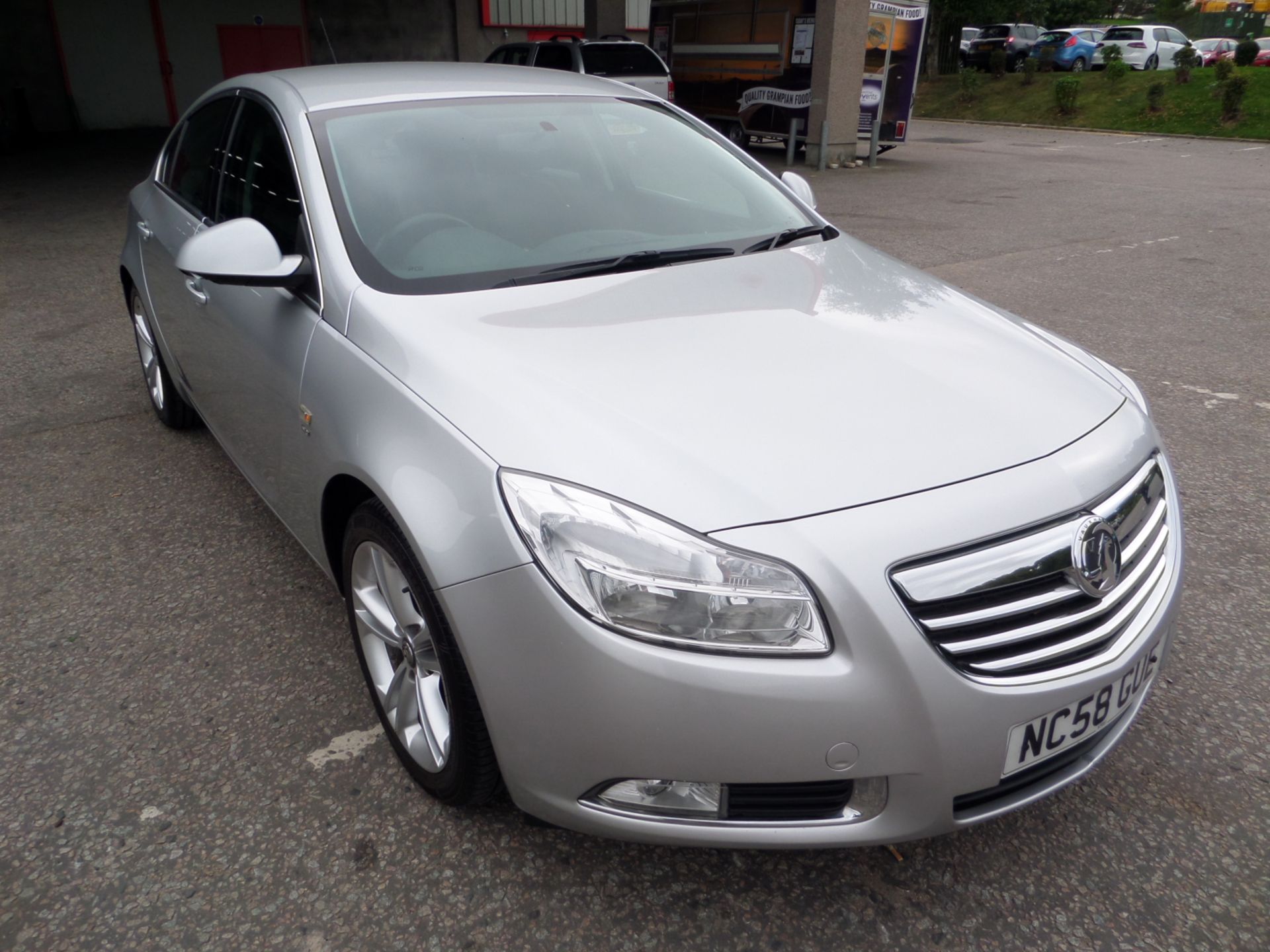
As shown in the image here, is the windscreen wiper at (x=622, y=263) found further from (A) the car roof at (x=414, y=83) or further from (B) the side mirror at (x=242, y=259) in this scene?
(A) the car roof at (x=414, y=83)

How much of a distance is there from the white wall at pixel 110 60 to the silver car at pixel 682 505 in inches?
786

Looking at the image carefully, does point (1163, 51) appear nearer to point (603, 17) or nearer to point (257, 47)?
point (603, 17)

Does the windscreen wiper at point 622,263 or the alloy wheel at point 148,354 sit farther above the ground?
the windscreen wiper at point 622,263

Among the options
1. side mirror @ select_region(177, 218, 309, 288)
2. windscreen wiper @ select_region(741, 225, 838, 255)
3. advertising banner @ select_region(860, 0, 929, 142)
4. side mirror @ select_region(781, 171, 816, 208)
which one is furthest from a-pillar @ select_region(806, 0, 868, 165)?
side mirror @ select_region(177, 218, 309, 288)

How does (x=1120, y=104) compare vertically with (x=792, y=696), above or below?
below

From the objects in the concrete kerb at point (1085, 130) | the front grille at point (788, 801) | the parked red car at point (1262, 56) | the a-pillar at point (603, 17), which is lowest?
the concrete kerb at point (1085, 130)

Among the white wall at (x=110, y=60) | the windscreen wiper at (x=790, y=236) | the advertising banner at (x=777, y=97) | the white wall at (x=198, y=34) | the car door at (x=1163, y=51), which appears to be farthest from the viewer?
the car door at (x=1163, y=51)

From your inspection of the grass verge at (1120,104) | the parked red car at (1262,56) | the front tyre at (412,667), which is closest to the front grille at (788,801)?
the front tyre at (412,667)

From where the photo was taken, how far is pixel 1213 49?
32000 millimetres

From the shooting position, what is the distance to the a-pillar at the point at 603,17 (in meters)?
15.8

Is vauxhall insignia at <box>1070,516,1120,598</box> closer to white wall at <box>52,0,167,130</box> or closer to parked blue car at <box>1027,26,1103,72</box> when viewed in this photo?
white wall at <box>52,0,167,130</box>

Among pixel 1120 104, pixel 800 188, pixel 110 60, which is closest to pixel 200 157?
pixel 800 188

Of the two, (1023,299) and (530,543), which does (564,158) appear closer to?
(530,543)

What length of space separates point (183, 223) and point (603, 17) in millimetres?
14176
